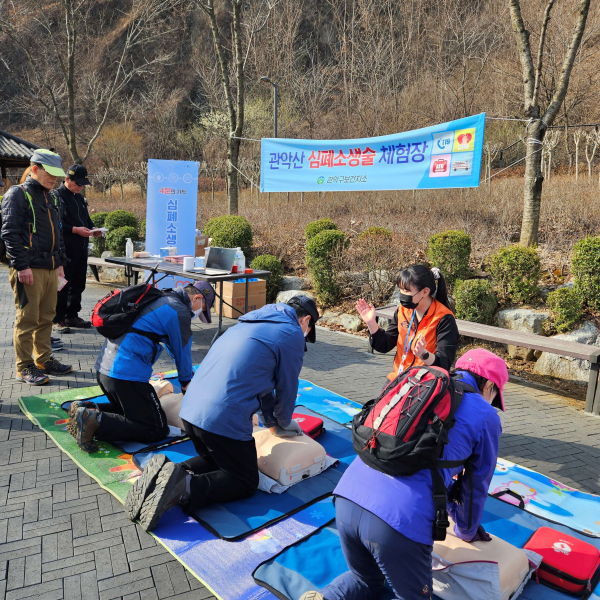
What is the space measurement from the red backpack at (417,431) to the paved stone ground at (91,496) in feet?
3.90

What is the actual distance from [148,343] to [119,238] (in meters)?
7.90

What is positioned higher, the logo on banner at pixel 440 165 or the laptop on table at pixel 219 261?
the logo on banner at pixel 440 165

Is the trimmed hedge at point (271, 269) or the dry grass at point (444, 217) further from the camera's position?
the trimmed hedge at point (271, 269)

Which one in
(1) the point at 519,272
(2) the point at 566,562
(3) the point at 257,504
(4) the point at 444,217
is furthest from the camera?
(4) the point at 444,217

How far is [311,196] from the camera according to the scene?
1493 cm

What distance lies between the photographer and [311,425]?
382 cm

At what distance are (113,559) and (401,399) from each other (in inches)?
68.1

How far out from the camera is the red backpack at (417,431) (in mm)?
1802

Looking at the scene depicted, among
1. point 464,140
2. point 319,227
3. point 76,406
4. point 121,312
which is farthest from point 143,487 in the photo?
point 319,227

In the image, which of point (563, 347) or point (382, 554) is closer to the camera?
point (382, 554)

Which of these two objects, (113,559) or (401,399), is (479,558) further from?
(113,559)

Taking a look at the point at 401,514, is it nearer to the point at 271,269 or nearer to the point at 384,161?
the point at 384,161

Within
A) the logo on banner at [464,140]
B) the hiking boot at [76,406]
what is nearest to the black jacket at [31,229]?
the hiking boot at [76,406]

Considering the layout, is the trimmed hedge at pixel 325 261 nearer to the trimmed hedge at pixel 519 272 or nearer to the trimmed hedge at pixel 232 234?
the trimmed hedge at pixel 232 234
